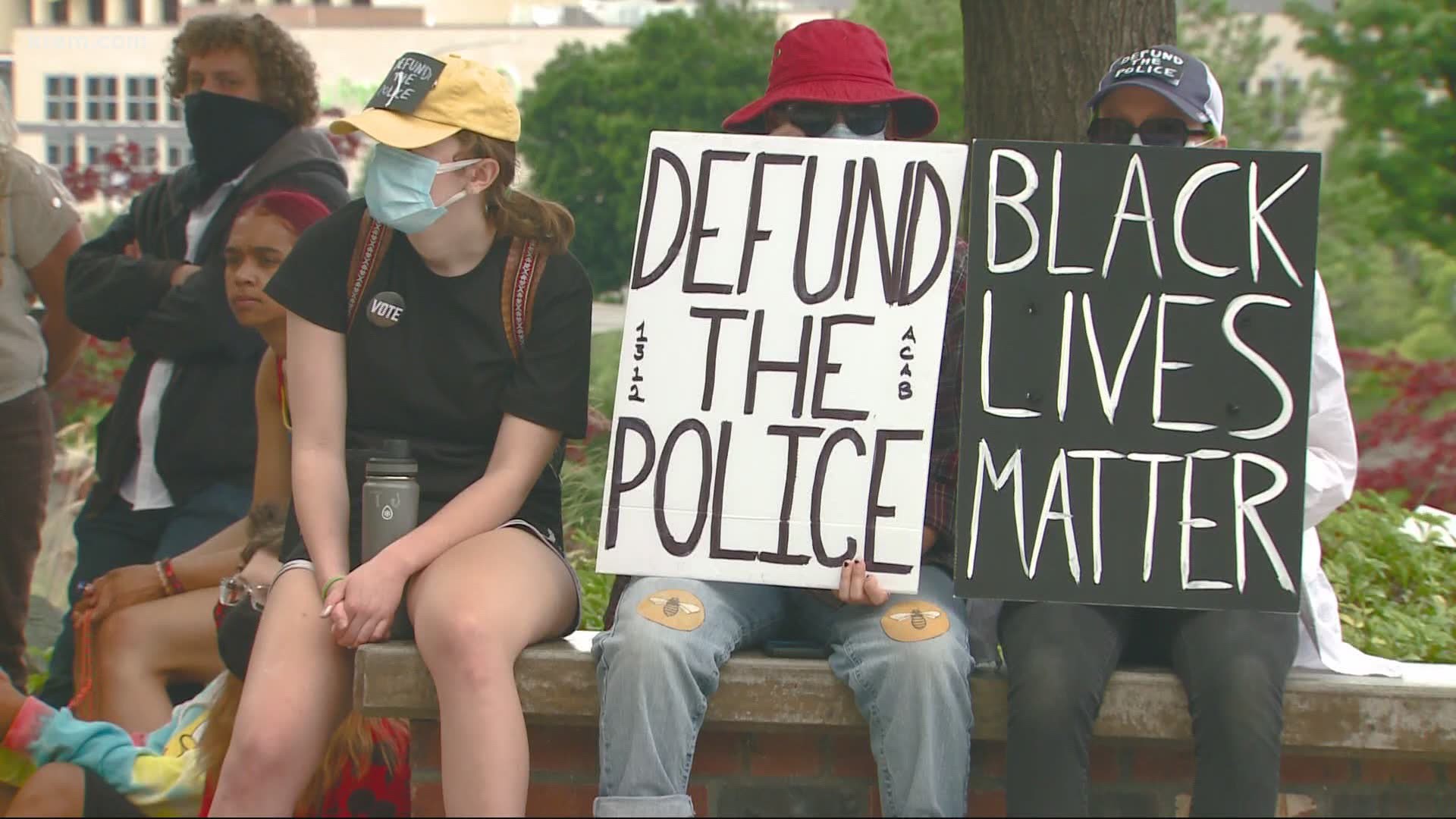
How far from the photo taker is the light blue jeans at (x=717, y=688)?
350cm

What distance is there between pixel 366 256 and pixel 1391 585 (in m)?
3.37

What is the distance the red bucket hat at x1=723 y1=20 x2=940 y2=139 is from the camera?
13.3 feet

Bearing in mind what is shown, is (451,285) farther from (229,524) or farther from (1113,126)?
(1113,126)

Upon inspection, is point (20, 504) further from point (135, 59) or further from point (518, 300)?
point (135, 59)

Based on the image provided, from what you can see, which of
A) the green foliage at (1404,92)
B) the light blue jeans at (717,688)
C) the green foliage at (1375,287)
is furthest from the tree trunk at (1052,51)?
the green foliage at (1375,287)

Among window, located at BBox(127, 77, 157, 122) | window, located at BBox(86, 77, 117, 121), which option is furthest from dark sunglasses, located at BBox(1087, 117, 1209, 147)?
window, located at BBox(86, 77, 117, 121)

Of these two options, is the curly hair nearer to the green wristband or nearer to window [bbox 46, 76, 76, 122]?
the green wristband

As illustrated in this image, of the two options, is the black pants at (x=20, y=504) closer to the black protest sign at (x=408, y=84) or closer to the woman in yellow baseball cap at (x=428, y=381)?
the woman in yellow baseball cap at (x=428, y=381)

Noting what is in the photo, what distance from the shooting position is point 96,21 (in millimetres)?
81500

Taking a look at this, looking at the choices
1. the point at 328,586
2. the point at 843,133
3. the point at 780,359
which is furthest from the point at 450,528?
the point at 843,133

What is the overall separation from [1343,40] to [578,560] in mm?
13148

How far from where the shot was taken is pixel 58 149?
253 feet

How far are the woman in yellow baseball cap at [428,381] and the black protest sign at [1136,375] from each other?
0.92 meters

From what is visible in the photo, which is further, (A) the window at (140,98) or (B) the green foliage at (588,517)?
(A) the window at (140,98)
